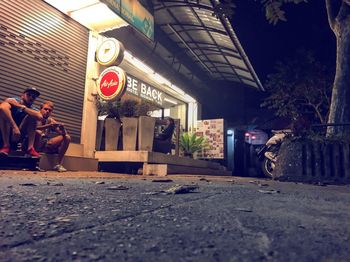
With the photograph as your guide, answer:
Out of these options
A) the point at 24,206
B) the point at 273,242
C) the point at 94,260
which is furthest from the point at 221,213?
the point at 24,206

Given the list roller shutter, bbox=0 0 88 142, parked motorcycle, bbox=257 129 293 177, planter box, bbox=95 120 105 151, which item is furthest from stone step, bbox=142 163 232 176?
roller shutter, bbox=0 0 88 142

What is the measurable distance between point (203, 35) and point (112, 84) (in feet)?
14.6

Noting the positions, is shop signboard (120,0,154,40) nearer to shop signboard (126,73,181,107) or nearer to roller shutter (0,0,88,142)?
roller shutter (0,0,88,142)

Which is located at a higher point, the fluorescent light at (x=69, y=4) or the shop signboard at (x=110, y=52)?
the fluorescent light at (x=69, y=4)

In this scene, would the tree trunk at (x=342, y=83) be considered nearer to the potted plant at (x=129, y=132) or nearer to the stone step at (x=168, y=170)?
the stone step at (x=168, y=170)

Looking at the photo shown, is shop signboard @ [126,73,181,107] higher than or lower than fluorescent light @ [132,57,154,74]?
lower

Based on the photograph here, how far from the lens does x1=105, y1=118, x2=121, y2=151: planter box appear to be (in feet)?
23.6

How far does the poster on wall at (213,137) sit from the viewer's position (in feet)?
38.8

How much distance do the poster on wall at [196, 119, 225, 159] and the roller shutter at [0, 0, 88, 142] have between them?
19.3ft

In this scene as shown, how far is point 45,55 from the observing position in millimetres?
7082

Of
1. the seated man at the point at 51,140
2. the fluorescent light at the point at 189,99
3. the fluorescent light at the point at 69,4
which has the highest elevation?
the fluorescent light at the point at 69,4

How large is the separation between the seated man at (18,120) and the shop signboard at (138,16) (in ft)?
11.9

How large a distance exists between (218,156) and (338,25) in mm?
6699

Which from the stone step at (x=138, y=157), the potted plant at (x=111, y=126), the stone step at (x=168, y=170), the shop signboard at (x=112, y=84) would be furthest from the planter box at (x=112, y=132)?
the stone step at (x=168, y=170)
